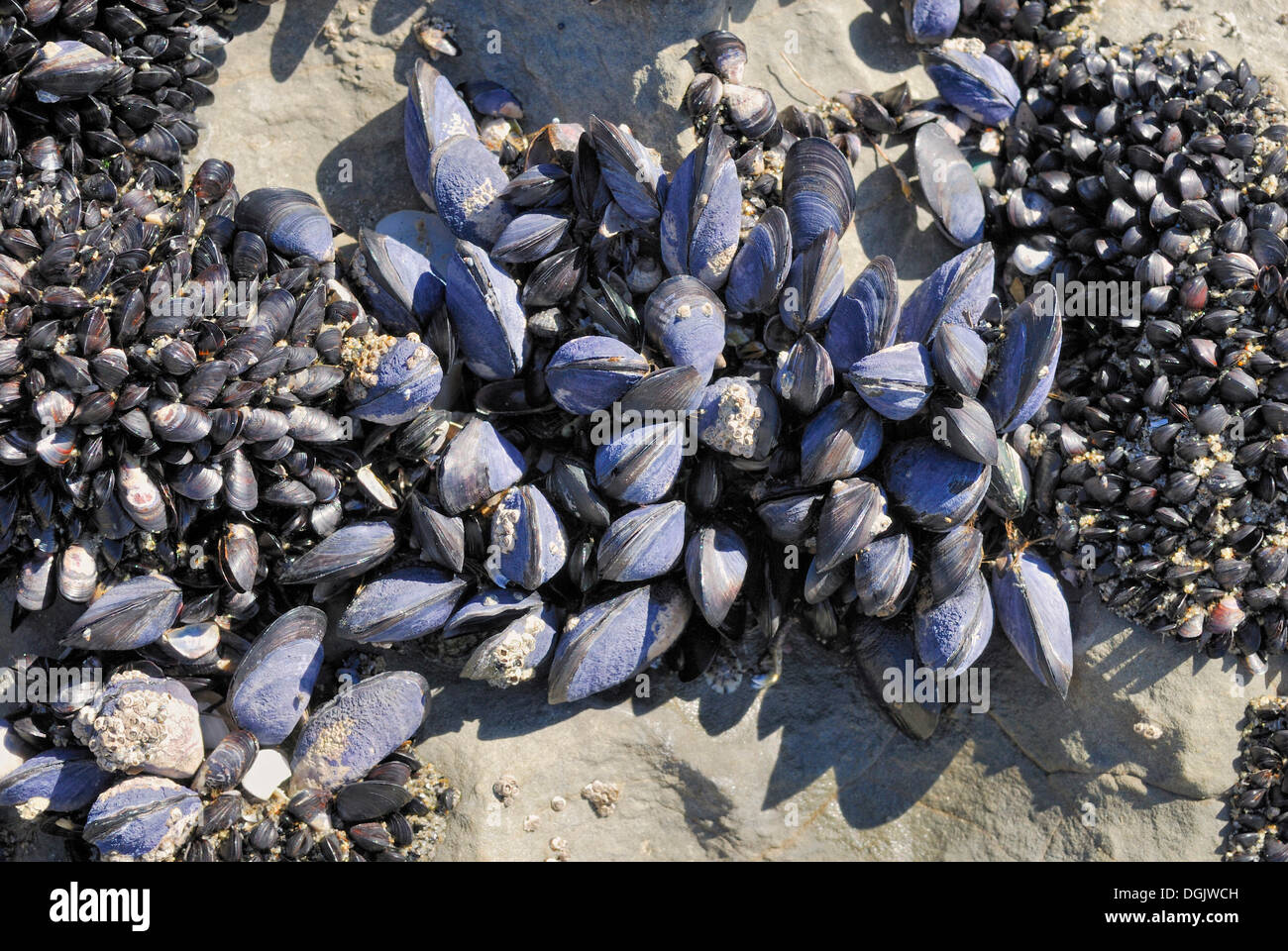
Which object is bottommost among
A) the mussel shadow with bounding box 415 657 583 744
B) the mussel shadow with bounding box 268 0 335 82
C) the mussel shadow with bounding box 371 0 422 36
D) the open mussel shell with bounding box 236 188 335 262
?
the mussel shadow with bounding box 415 657 583 744

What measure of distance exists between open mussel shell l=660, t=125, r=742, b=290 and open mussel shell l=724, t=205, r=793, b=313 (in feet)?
0.22

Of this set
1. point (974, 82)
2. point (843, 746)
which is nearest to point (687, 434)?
point (843, 746)

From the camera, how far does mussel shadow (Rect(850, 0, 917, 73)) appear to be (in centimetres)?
570

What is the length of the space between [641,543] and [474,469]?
821 mm

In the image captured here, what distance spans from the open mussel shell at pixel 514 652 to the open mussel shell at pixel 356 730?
0.31 metres

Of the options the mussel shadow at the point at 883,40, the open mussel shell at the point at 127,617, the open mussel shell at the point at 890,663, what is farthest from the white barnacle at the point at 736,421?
the open mussel shell at the point at 127,617

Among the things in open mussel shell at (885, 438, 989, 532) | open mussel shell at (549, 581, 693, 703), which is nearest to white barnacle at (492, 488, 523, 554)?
open mussel shell at (549, 581, 693, 703)

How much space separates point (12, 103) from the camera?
497cm

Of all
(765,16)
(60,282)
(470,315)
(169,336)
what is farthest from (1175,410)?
(60,282)

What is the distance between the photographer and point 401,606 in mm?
4762

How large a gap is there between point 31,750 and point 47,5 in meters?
3.40

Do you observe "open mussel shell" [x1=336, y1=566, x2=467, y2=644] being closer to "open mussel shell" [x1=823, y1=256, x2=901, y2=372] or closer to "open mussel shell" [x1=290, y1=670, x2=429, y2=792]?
"open mussel shell" [x1=290, y1=670, x2=429, y2=792]

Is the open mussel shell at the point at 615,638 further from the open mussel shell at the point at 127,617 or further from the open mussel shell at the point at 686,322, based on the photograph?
the open mussel shell at the point at 127,617

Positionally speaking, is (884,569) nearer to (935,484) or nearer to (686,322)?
(935,484)
